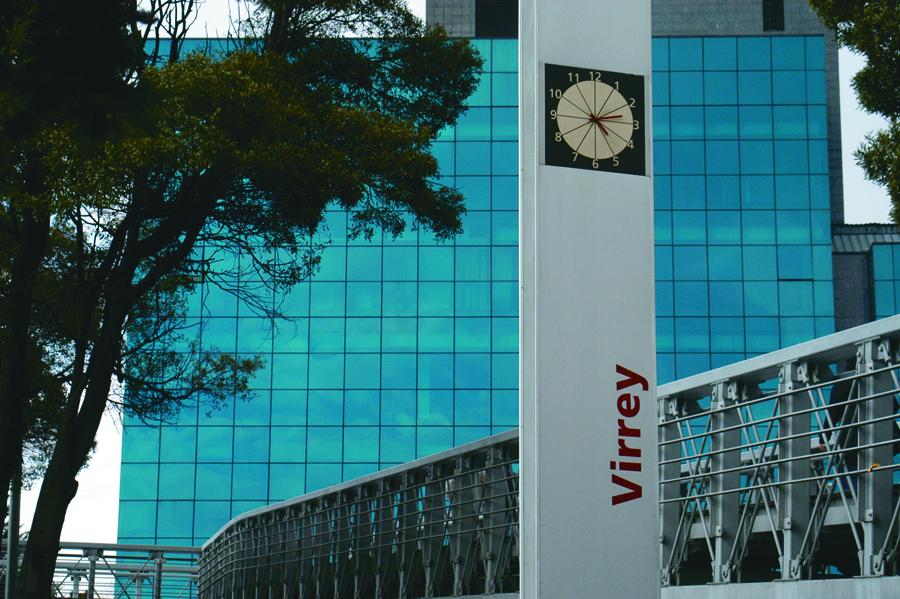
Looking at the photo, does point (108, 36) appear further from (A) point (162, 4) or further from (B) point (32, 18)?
(A) point (162, 4)

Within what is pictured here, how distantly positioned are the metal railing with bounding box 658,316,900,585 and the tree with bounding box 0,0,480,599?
5.28 m

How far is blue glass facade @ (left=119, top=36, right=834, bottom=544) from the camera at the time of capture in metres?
45.6

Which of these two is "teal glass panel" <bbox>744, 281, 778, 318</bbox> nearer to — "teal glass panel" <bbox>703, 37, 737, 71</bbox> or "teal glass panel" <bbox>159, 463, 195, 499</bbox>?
"teal glass panel" <bbox>703, 37, 737, 71</bbox>

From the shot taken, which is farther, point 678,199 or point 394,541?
point 678,199

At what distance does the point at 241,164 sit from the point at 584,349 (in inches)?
270

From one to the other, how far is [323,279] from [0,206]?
3114cm

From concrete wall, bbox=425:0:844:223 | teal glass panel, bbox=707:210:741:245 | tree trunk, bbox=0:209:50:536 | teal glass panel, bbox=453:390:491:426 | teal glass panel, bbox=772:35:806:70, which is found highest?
concrete wall, bbox=425:0:844:223

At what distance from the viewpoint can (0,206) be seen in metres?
15.7

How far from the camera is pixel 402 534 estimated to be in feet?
52.0

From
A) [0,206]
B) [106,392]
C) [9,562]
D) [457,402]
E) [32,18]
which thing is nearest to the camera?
[32,18]

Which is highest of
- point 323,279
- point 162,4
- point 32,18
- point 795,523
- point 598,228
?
point 323,279

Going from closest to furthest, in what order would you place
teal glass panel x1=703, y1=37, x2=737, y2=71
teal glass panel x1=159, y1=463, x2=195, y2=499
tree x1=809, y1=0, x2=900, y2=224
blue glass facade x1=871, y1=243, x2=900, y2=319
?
1. tree x1=809, y1=0, x2=900, y2=224
2. teal glass panel x1=159, y1=463, x2=195, y2=499
3. blue glass facade x1=871, y1=243, x2=900, y2=319
4. teal glass panel x1=703, y1=37, x2=737, y2=71

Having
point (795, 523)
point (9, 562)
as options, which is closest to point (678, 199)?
point (9, 562)

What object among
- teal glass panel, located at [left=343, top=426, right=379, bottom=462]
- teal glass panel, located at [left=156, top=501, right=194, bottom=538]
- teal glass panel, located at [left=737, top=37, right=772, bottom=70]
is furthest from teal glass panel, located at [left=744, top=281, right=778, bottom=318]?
teal glass panel, located at [left=156, top=501, right=194, bottom=538]
